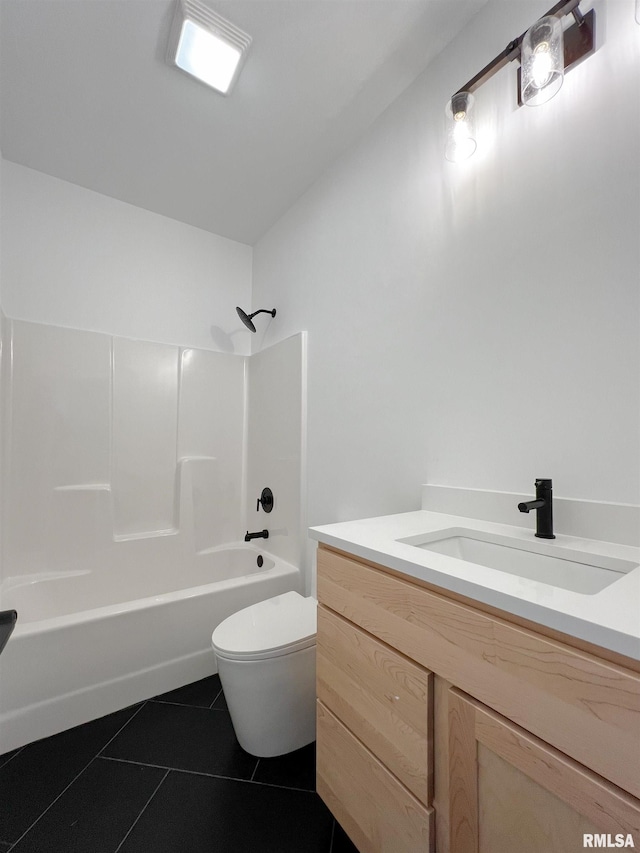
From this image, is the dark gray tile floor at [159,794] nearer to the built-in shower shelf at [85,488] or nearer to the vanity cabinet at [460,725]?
the vanity cabinet at [460,725]

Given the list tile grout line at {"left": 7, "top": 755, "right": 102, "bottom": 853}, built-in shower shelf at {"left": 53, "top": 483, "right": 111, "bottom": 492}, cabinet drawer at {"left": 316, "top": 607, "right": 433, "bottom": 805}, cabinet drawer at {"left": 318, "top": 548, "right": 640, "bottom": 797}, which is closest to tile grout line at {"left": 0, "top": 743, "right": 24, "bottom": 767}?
tile grout line at {"left": 7, "top": 755, "right": 102, "bottom": 853}

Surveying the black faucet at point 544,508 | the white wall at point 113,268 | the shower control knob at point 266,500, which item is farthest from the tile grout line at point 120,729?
the white wall at point 113,268

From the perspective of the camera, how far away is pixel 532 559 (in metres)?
0.95

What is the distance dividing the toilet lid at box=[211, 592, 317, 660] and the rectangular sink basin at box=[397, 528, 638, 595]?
0.66 meters

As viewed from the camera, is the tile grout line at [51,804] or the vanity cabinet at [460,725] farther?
the tile grout line at [51,804]

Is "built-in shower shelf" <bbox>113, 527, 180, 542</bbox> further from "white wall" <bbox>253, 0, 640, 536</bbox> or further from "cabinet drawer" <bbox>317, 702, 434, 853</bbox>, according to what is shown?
"cabinet drawer" <bbox>317, 702, 434, 853</bbox>

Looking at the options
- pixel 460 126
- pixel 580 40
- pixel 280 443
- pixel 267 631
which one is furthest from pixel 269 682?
pixel 580 40

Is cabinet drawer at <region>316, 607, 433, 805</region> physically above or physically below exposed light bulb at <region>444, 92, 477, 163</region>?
below

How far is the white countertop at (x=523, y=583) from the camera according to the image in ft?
1.67

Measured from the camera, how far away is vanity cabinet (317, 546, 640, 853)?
1.66 feet

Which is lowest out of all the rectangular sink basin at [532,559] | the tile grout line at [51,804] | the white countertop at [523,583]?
the tile grout line at [51,804]

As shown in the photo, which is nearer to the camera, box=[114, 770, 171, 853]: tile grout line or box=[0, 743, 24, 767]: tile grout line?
box=[114, 770, 171, 853]: tile grout line

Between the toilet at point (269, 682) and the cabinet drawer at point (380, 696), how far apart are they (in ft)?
1.03

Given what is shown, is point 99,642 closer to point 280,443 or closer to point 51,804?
point 51,804
